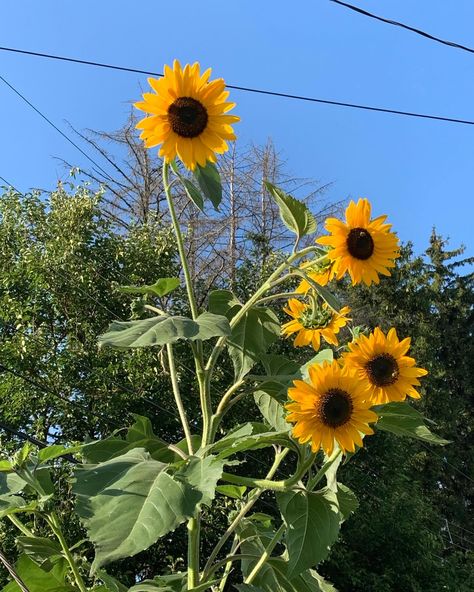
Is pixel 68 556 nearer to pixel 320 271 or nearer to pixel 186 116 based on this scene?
pixel 320 271

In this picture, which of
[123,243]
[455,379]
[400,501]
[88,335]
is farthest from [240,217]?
[455,379]

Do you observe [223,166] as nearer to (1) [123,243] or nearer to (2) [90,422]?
(1) [123,243]

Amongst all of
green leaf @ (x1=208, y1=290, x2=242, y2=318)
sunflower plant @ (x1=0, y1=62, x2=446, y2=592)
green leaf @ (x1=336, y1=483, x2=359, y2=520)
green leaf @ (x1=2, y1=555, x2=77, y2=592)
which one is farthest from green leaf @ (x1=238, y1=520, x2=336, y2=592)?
green leaf @ (x1=208, y1=290, x2=242, y2=318)

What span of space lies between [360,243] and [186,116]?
0.43 m

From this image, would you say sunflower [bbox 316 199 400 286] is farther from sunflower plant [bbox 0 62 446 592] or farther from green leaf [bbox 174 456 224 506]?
green leaf [bbox 174 456 224 506]

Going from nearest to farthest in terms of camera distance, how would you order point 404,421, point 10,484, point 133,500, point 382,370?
point 133,500 → point 10,484 → point 404,421 → point 382,370

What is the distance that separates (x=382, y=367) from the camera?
51.8 inches

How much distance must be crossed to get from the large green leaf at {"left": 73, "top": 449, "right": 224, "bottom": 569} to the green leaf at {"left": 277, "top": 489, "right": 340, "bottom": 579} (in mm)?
204

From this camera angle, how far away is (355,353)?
1.34 metres

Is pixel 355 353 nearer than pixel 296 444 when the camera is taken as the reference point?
No

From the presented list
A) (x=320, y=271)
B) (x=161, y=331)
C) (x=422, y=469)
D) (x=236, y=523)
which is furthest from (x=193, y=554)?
(x=422, y=469)

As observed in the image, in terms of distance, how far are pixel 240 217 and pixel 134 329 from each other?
11.8m

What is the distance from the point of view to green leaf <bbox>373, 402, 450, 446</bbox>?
119cm

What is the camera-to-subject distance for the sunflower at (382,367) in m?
1.31
